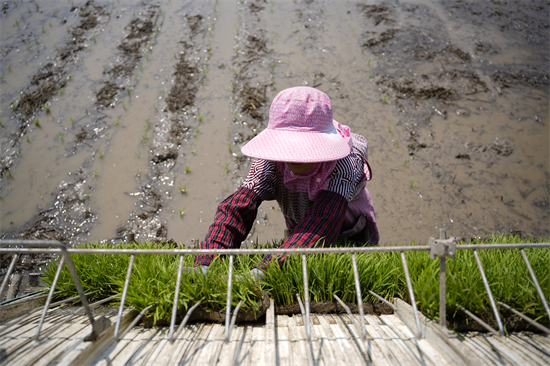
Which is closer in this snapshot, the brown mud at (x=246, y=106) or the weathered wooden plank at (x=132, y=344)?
the weathered wooden plank at (x=132, y=344)

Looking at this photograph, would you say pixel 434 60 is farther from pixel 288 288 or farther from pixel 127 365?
pixel 127 365

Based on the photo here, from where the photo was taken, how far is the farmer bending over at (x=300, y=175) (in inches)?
55.7

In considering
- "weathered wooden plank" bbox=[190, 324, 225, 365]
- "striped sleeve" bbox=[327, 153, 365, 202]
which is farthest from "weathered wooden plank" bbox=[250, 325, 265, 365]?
"striped sleeve" bbox=[327, 153, 365, 202]

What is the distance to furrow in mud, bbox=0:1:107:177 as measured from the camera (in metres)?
4.94

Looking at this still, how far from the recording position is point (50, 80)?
552 cm

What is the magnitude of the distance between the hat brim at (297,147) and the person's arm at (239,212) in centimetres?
34

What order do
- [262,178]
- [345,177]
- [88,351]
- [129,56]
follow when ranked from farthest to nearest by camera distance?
[129,56] → [262,178] → [345,177] → [88,351]

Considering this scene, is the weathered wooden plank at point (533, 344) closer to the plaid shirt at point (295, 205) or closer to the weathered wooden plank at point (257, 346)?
the plaid shirt at point (295, 205)

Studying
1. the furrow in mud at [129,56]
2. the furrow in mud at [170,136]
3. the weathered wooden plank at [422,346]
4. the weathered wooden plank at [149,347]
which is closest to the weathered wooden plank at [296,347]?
the weathered wooden plank at [422,346]

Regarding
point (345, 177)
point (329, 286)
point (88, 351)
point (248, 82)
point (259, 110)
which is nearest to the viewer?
point (88, 351)

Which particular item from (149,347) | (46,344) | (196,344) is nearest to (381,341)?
(196,344)

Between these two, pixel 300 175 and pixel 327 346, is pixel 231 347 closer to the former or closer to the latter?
pixel 327 346

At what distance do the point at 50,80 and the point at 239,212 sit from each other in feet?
19.1

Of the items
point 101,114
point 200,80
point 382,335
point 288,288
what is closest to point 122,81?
point 101,114
